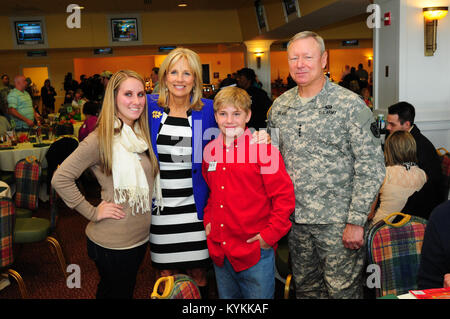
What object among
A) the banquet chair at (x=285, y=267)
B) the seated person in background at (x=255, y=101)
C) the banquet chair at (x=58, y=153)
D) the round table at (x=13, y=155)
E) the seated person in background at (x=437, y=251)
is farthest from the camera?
the seated person in background at (x=255, y=101)

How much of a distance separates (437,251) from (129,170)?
1377 mm

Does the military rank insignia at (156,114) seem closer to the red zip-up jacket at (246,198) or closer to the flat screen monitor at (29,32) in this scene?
the red zip-up jacket at (246,198)

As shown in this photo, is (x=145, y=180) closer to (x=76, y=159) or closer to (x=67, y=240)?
(x=76, y=159)

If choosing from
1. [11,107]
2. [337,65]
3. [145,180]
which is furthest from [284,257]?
[337,65]

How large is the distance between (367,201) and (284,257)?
2.76 feet

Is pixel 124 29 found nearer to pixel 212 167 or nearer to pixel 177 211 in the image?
pixel 177 211

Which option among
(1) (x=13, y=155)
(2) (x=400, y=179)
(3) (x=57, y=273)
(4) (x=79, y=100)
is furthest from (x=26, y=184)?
(4) (x=79, y=100)

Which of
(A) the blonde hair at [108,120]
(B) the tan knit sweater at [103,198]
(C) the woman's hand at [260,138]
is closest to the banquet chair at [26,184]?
(B) the tan knit sweater at [103,198]

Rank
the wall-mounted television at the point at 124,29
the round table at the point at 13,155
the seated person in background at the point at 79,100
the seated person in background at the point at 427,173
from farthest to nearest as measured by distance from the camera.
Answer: the wall-mounted television at the point at 124,29
the seated person in background at the point at 79,100
the round table at the point at 13,155
the seated person in background at the point at 427,173

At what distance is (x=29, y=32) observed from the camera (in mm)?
12539

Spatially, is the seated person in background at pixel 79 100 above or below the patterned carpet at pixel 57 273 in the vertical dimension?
above

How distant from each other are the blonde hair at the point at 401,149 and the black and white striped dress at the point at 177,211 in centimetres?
164

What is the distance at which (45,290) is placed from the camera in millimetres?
3652

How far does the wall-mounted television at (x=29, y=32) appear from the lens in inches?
492
